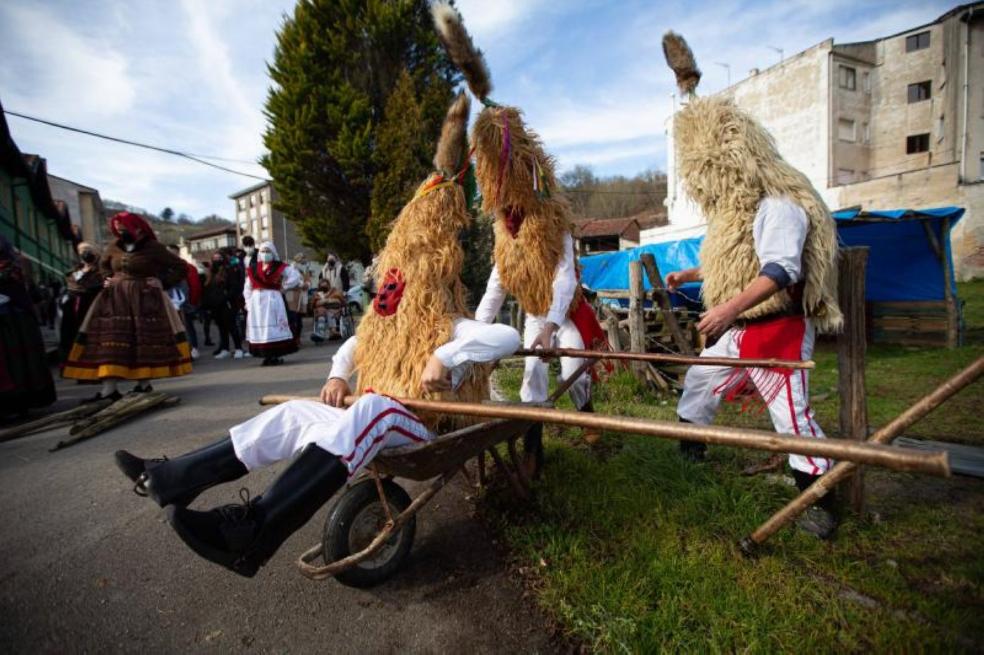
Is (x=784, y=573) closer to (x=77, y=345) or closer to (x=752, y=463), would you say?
(x=752, y=463)

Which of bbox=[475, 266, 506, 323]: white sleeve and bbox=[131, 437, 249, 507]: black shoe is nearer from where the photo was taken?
bbox=[131, 437, 249, 507]: black shoe

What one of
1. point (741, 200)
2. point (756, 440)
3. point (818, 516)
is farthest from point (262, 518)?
point (741, 200)

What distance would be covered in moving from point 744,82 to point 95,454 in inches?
1249

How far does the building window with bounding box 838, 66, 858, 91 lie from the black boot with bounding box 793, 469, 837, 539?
2925cm

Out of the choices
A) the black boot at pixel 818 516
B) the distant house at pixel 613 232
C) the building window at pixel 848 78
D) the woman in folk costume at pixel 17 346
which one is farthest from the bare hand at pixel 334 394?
the distant house at pixel 613 232

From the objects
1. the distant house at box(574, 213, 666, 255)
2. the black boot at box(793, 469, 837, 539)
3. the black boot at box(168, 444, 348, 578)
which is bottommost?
the black boot at box(793, 469, 837, 539)

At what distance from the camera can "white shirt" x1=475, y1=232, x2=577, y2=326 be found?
10.1 feet

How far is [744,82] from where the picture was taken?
26203mm

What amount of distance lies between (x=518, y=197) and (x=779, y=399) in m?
1.90

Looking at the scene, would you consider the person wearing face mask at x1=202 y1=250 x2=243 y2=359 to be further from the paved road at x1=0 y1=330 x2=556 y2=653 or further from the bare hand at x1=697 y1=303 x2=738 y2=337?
the bare hand at x1=697 y1=303 x2=738 y2=337

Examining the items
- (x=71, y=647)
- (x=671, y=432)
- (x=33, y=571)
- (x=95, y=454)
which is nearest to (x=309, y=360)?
(x=95, y=454)

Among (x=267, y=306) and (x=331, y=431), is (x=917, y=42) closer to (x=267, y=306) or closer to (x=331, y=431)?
(x=267, y=306)

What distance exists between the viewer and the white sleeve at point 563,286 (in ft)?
10.1

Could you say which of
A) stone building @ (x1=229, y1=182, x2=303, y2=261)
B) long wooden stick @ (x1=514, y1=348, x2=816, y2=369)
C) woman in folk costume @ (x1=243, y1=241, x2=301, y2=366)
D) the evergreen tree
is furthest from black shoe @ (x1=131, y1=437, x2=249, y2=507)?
stone building @ (x1=229, y1=182, x2=303, y2=261)
